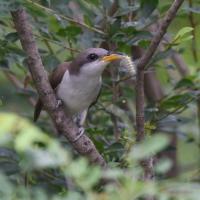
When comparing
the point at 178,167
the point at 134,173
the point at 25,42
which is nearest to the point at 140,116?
the point at 25,42

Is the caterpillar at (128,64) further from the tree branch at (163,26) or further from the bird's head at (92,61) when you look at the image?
the tree branch at (163,26)

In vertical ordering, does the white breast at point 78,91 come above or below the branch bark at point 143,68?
below

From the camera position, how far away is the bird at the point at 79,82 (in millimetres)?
4461

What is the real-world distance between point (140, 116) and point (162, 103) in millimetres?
732

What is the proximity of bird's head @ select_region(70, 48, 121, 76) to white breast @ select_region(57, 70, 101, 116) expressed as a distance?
0.16ft

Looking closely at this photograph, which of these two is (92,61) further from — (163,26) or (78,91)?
(163,26)

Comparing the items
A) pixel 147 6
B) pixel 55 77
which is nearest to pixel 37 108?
pixel 55 77

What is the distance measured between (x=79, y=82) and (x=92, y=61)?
0.77 feet

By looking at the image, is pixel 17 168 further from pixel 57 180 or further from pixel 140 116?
pixel 140 116

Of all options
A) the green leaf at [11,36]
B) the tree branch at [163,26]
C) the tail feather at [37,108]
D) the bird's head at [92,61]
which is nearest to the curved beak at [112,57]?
the bird's head at [92,61]

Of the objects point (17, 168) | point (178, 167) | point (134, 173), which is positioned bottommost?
point (178, 167)

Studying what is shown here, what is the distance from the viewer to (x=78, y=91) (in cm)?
473

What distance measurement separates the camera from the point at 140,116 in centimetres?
338

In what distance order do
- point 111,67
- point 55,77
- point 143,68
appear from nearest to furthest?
1. point 143,68
2. point 111,67
3. point 55,77
